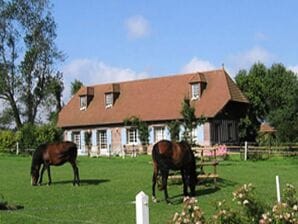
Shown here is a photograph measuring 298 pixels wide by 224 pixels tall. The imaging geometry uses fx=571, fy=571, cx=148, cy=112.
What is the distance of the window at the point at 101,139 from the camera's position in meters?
50.9

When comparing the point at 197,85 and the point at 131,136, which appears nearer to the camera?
the point at 197,85

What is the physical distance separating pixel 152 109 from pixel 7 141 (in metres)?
12.4

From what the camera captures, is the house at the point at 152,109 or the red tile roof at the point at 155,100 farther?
the red tile roof at the point at 155,100

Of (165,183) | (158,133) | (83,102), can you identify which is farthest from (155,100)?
(165,183)

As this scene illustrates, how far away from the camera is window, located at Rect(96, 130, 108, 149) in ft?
167

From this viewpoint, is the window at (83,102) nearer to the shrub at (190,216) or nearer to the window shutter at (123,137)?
the window shutter at (123,137)

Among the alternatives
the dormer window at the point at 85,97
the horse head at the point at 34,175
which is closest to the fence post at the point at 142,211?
the horse head at the point at 34,175

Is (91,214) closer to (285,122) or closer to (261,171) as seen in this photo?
(261,171)

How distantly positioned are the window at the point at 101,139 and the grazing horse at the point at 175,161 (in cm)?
3387

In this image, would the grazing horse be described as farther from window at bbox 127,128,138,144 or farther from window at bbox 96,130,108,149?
window at bbox 96,130,108,149

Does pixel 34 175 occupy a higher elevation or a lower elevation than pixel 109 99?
lower

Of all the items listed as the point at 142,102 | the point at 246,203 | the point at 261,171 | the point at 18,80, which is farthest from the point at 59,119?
the point at 246,203

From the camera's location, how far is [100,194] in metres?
17.6

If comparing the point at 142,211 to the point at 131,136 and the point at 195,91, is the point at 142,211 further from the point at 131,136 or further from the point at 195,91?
the point at 131,136
